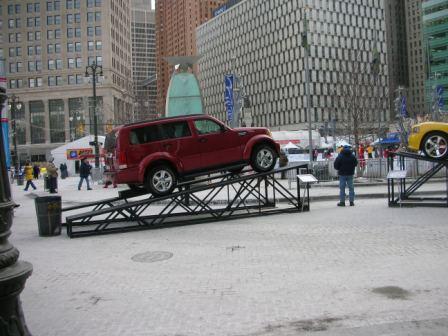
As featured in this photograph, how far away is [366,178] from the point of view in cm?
2747

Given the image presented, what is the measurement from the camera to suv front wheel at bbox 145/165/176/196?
1188cm

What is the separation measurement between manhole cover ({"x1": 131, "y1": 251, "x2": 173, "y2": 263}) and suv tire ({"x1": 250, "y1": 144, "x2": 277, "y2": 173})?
14.5 ft

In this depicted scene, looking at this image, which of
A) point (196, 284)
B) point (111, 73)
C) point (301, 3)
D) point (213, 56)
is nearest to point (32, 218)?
point (196, 284)

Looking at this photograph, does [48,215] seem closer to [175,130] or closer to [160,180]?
[160,180]

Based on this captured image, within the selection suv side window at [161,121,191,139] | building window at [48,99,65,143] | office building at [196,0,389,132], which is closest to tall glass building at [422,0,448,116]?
office building at [196,0,389,132]

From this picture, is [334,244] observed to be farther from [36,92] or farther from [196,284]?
[36,92]

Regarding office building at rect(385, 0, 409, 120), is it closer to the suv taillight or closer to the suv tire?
the suv tire

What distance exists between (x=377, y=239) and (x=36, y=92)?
11232 cm

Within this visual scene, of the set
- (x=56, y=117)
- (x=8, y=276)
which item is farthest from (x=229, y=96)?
(x=56, y=117)

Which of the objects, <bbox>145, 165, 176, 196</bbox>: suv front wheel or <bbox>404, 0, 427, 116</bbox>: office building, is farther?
<bbox>404, 0, 427, 116</bbox>: office building

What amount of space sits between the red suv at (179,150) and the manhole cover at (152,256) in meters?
2.82

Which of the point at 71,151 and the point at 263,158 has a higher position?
the point at 71,151

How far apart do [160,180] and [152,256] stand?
10.6ft

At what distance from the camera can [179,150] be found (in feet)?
39.7
